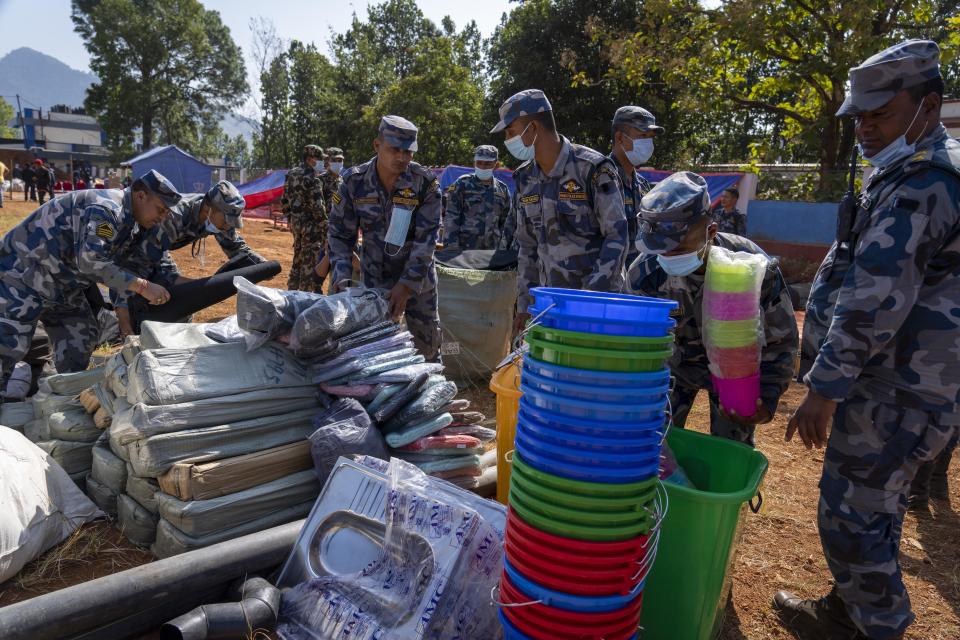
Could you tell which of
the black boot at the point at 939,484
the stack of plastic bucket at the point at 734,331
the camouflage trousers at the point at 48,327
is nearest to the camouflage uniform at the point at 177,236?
the camouflage trousers at the point at 48,327

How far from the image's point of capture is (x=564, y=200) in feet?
12.0

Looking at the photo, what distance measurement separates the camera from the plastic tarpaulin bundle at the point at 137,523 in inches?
105

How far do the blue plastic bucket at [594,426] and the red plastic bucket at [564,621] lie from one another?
1.53 ft

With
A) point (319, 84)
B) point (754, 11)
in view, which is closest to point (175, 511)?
point (754, 11)

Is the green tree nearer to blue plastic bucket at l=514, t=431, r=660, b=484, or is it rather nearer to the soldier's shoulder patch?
the soldier's shoulder patch

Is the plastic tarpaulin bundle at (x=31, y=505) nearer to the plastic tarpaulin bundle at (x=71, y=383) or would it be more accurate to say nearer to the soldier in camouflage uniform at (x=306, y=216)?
the plastic tarpaulin bundle at (x=71, y=383)

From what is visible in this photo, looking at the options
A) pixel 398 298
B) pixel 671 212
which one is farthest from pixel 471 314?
pixel 671 212

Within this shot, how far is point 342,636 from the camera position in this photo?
1894mm

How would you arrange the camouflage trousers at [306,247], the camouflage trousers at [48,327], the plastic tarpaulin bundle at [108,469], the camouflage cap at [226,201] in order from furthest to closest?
the camouflage trousers at [306,247] < the camouflage cap at [226,201] < the camouflage trousers at [48,327] < the plastic tarpaulin bundle at [108,469]

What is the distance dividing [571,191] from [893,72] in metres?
1.84

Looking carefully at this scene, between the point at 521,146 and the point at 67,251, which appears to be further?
the point at 67,251

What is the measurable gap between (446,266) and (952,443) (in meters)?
3.90

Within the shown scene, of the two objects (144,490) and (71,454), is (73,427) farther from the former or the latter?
(144,490)

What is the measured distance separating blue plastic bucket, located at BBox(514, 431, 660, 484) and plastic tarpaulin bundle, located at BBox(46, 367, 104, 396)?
9.09 ft
